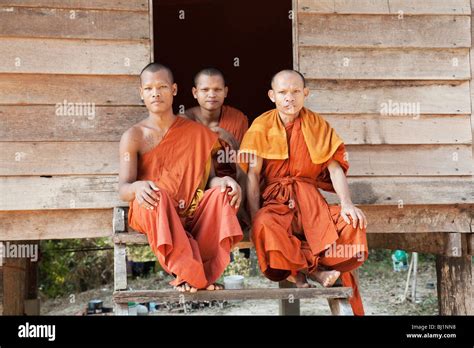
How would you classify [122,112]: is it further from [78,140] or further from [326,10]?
[326,10]

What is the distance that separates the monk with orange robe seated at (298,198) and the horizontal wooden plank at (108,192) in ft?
2.14

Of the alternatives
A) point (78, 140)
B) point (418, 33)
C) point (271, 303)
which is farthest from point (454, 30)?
point (271, 303)

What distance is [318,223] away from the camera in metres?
3.50

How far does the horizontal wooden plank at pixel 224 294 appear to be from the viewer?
9.80 feet

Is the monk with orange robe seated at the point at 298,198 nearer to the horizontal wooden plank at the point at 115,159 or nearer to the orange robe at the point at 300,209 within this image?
the orange robe at the point at 300,209

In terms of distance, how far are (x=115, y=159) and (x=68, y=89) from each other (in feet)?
1.85

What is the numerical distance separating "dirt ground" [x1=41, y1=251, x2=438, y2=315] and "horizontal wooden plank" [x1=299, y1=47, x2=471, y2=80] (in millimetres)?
6133

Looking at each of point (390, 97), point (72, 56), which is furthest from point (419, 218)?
point (72, 56)

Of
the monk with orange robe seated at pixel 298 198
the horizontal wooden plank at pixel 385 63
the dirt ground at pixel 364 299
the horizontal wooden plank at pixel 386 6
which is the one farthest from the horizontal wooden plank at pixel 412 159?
the dirt ground at pixel 364 299

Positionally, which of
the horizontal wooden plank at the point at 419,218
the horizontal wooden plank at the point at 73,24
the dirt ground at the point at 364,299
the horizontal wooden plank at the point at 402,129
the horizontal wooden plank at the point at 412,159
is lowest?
the dirt ground at the point at 364,299

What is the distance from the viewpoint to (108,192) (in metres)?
4.10

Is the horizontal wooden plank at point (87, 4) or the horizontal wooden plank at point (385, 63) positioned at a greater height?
the horizontal wooden plank at point (87, 4)

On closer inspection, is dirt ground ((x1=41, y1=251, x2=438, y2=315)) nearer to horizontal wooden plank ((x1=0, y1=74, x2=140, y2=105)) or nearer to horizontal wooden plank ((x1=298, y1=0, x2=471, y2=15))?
horizontal wooden plank ((x1=0, y1=74, x2=140, y2=105))

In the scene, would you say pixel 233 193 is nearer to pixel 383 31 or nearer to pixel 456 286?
pixel 383 31
